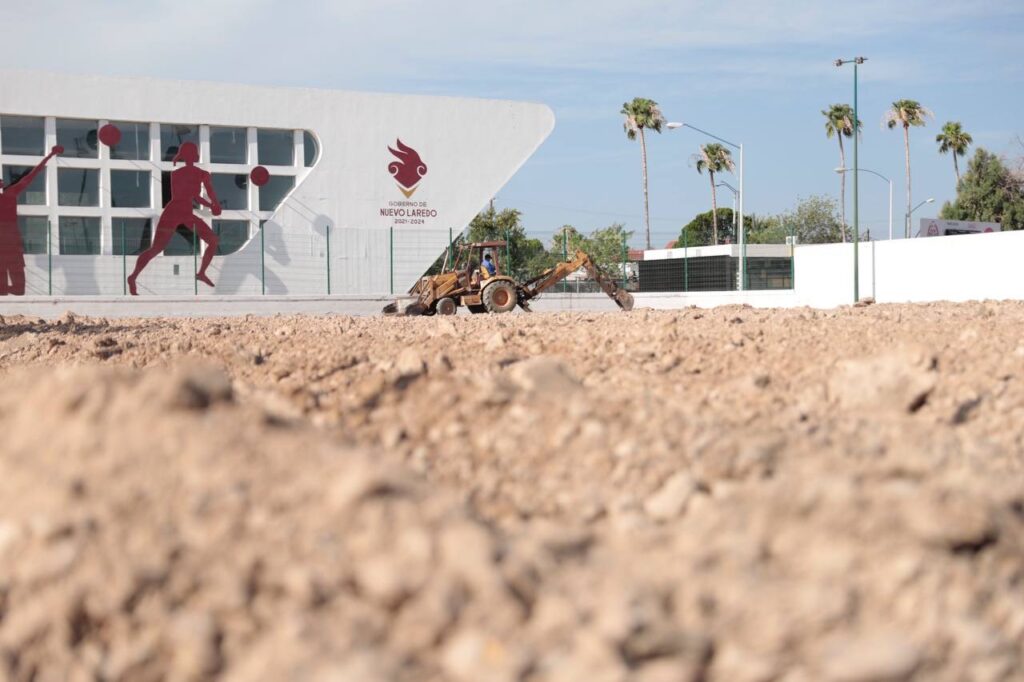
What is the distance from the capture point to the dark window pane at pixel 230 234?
Answer: 3093 centimetres

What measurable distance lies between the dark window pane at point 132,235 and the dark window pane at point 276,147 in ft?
14.5

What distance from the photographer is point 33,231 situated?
2933cm

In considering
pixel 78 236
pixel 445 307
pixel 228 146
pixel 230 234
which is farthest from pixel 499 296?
pixel 78 236

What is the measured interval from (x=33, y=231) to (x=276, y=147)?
7.96 meters

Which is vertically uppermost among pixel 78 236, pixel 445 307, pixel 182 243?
pixel 78 236

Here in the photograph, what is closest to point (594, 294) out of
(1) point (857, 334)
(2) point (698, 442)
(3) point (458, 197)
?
(3) point (458, 197)

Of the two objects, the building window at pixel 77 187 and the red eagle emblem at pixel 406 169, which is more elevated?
the red eagle emblem at pixel 406 169

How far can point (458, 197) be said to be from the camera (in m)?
34.9

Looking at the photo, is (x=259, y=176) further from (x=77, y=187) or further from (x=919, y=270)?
(x=919, y=270)

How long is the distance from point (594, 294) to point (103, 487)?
2874 cm

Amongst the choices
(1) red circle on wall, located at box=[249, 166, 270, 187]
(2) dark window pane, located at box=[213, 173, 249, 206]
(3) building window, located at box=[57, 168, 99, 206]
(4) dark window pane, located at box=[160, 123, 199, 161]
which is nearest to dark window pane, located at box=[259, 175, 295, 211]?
(1) red circle on wall, located at box=[249, 166, 270, 187]

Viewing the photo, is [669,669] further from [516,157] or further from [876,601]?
[516,157]

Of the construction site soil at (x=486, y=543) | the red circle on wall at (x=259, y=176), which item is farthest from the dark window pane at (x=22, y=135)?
the construction site soil at (x=486, y=543)

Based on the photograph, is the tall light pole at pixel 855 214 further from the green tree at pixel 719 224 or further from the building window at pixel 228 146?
the green tree at pixel 719 224
